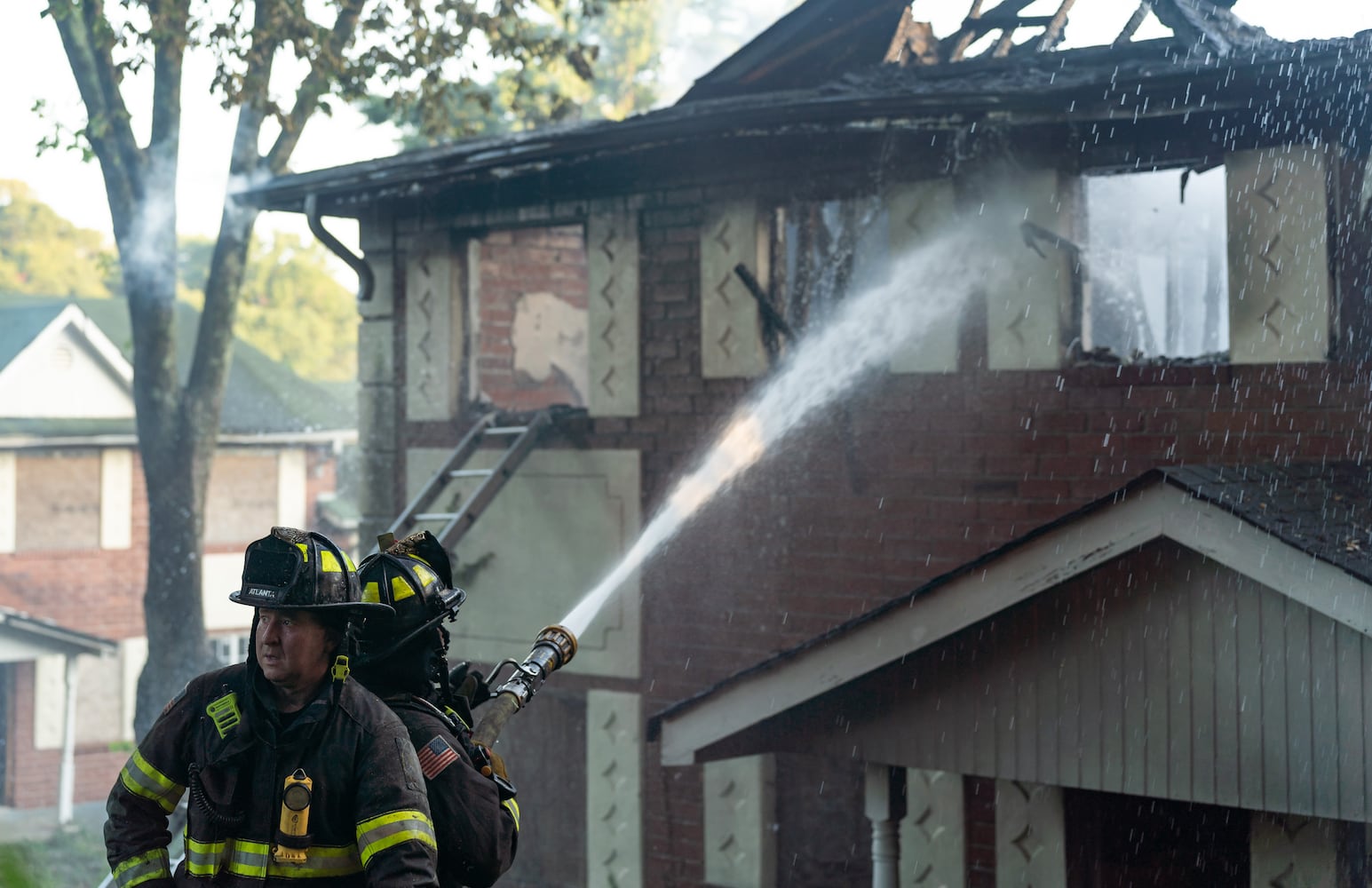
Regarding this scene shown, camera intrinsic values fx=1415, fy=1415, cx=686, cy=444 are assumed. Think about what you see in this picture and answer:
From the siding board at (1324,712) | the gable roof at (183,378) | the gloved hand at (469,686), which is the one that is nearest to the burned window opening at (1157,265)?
the siding board at (1324,712)

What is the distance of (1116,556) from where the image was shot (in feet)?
18.5

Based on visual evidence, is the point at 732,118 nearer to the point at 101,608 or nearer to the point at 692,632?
the point at 692,632

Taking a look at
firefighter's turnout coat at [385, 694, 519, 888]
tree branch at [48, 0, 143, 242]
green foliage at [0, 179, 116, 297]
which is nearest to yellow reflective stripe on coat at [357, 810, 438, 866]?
firefighter's turnout coat at [385, 694, 519, 888]

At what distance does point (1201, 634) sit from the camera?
5.68m

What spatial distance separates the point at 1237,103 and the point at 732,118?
2943mm

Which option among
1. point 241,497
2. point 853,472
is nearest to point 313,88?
point 853,472

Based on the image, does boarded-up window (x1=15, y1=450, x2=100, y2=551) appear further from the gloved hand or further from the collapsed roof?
the gloved hand

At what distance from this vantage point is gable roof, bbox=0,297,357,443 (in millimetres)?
27156

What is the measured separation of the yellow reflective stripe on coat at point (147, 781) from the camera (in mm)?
3586

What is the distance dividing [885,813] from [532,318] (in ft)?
21.1

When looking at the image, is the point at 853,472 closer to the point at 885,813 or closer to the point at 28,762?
the point at 885,813

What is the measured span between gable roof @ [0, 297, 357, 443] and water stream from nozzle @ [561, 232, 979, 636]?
63.4 ft

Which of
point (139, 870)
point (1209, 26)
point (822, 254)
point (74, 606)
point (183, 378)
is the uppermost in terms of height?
point (183, 378)

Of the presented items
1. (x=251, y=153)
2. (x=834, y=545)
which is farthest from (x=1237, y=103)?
(x=251, y=153)
